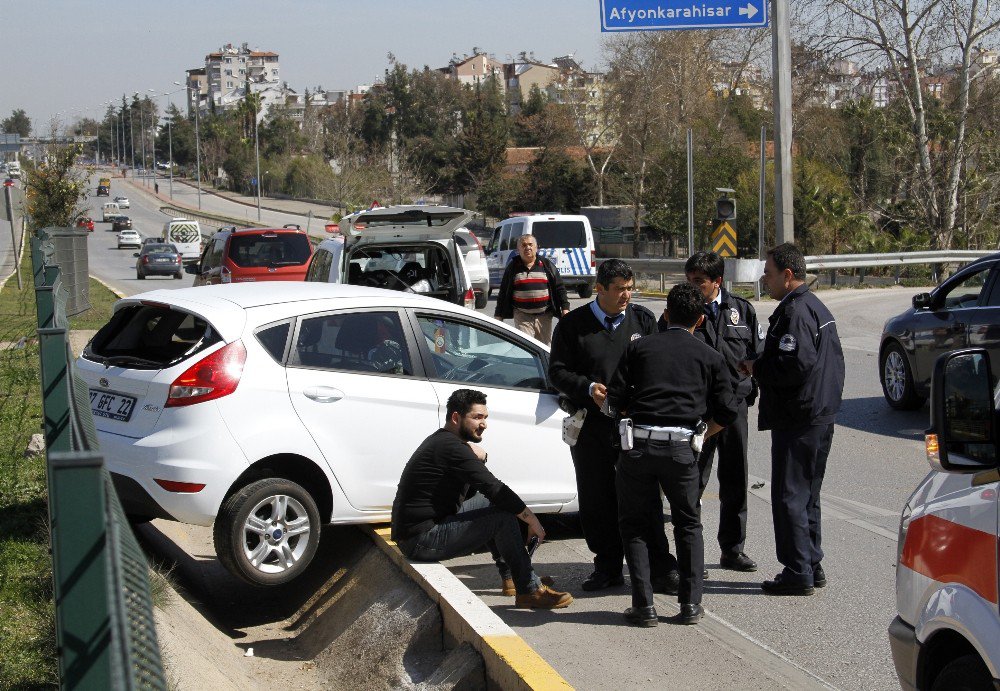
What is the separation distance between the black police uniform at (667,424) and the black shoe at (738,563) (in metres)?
1.08

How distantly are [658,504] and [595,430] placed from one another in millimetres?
674

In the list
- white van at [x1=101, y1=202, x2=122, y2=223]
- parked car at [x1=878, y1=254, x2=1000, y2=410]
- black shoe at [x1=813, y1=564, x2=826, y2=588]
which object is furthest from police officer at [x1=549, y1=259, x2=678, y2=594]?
white van at [x1=101, y1=202, x2=122, y2=223]

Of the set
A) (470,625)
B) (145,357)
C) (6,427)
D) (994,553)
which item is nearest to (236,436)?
(145,357)

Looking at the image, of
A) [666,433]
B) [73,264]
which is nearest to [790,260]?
[666,433]

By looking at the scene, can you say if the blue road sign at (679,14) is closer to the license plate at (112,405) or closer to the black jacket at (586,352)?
the black jacket at (586,352)

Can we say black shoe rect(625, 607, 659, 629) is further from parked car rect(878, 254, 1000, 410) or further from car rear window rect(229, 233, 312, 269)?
car rear window rect(229, 233, 312, 269)

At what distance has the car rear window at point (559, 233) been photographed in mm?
27375

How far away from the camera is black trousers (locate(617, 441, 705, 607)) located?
556 cm

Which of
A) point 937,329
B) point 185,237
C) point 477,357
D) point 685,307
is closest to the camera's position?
point 685,307

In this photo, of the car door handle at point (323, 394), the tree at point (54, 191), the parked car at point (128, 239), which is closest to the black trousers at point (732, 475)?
the car door handle at point (323, 394)

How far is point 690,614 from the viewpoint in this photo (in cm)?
571

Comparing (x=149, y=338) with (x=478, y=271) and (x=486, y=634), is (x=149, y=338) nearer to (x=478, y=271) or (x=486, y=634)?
(x=486, y=634)

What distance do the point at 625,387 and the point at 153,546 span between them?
12.3 ft

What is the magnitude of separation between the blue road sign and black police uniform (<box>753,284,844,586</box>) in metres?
13.8
